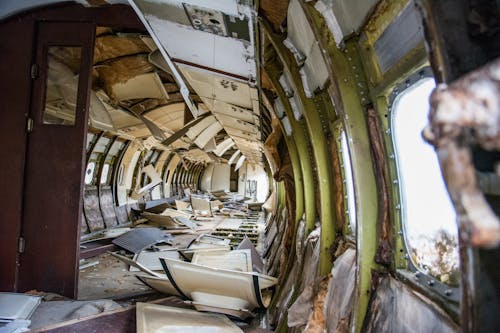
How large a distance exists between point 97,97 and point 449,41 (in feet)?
19.2

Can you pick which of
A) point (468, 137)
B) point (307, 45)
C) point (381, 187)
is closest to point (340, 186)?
point (381, 187)

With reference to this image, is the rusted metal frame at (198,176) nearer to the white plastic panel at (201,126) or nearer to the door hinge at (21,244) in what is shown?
the white plastic panel at (201,126)

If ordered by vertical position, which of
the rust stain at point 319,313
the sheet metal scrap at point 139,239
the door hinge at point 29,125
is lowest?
the sheet metal scrap at point 139,239

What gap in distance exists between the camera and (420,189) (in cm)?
149

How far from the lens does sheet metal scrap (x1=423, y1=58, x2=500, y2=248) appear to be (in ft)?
1.62

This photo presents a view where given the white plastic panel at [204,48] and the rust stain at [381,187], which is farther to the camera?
the white plastic panel at [204,48]

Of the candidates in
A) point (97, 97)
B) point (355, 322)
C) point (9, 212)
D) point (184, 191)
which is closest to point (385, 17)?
point (355, 322)

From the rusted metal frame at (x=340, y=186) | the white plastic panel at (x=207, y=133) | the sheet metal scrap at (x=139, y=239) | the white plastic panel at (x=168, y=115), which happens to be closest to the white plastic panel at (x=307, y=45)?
the rusted metal frame at (x=340, y=186)

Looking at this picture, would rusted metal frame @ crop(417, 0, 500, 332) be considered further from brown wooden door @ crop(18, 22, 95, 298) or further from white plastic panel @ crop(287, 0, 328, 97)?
brown wooden door @ crop(18, 22, 95, 298)

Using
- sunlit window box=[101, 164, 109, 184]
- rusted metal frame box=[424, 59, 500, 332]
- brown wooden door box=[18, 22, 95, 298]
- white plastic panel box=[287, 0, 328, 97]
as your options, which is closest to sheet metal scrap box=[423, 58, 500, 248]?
rusted metal frame box=[424, 59, 500, 332]

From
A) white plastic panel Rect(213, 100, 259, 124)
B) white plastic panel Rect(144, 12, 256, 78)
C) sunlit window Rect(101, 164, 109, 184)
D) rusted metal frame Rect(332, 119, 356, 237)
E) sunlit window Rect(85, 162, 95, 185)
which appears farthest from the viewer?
sunlit window Rect(101, 164, 109, 184)

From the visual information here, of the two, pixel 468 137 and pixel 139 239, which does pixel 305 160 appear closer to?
pixel 468 137

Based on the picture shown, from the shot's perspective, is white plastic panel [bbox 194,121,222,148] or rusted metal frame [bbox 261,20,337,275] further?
white plastic panel [bbox 194,121,222,148]

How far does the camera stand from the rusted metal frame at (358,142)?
154 cm
